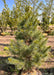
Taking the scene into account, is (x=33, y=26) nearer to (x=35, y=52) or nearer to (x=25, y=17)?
(x=25, y=17)

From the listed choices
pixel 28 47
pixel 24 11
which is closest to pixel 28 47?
pixel 28 47

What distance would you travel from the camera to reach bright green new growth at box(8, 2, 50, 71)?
3268 mm

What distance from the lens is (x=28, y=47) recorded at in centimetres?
329

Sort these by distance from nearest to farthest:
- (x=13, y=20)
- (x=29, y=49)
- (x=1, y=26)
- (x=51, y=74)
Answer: (x=29, y=49), (x=51, y=74), (x=13, y=20), (x=1, y=26)

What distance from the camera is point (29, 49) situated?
129 inches

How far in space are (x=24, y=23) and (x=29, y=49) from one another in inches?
41.2

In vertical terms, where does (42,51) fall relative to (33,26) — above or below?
below

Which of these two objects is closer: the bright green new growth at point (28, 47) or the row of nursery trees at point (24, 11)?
the bright green new growth at point (28, 47)

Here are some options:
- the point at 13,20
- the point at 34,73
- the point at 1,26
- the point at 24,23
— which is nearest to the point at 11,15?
the point at 13,20

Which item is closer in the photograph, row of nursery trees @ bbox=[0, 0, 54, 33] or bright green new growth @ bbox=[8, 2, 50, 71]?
bright green new growth @ bbox=[8, 2, 50, 71]

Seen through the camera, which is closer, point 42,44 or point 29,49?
point 29,49

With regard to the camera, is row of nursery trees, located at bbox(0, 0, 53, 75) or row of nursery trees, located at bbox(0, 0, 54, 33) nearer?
row of nursery trees, located at bbox(0, 0, 53, 75)

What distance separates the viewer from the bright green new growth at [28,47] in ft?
10.7

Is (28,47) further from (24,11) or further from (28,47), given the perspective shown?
(24,11)
